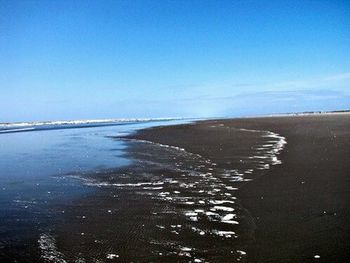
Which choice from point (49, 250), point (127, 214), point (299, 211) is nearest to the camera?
point (49, 250)

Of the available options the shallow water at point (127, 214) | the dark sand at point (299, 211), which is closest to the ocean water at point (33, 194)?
the shallow water at point (127, 214)

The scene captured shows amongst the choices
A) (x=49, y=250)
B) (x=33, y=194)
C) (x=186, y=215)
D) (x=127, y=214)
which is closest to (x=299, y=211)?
(x=186, y=215)

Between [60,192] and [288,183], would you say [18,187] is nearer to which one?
[60,192]

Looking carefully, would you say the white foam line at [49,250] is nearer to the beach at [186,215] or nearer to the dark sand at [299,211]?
the beach at [186,215]

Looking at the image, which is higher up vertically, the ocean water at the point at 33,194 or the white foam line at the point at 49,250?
the ocean water at the point at 33,194

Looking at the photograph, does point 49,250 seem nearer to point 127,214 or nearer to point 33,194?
point 127,214

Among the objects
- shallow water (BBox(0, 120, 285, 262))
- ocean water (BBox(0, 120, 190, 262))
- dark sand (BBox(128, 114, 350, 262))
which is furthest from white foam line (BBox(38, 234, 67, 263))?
dark sand (BBox(128, 114, 350, 262))

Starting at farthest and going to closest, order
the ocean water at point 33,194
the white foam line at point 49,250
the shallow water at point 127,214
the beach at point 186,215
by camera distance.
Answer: the ocean water at point 33,194 → the shallow water at point 127,214 → the beach at point 186,215 → the white foam line at point 49,250

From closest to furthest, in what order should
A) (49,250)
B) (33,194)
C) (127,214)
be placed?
(49,250), (127,214), (33,194)

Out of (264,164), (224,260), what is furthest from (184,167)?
(224,260)

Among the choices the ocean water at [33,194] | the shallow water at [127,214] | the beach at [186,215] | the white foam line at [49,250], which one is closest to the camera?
the white foam line at [49,250]

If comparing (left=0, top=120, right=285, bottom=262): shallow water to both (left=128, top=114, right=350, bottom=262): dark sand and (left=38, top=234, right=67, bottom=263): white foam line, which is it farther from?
(left=128, top=114, right=350, bottom=262): dark sand

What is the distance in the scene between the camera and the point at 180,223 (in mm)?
6152

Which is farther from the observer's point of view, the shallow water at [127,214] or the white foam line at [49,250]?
the shallow water at [127,214]
